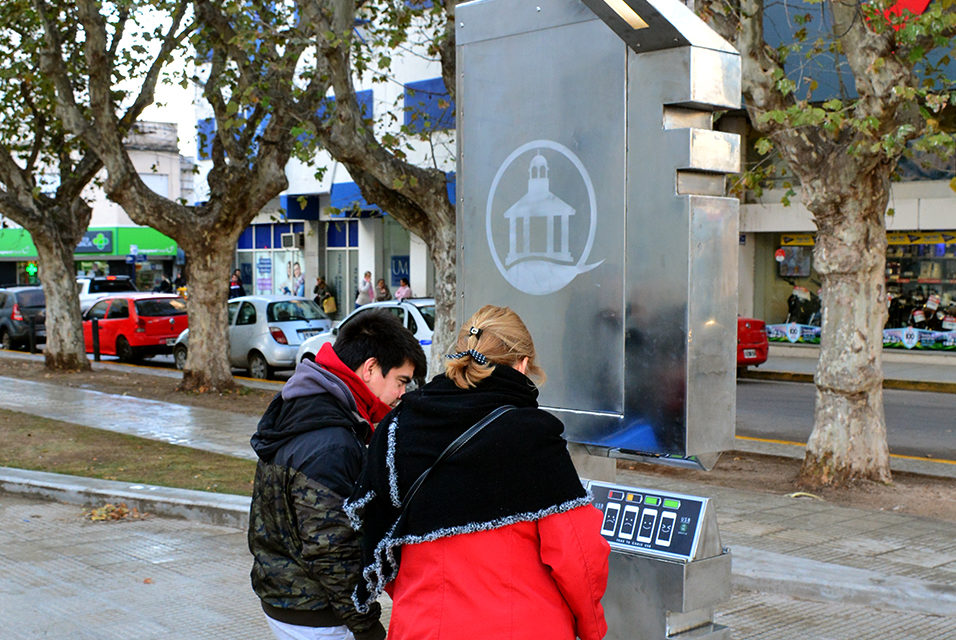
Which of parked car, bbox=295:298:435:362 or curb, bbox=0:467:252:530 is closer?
curb, bbox=0:467:252:530

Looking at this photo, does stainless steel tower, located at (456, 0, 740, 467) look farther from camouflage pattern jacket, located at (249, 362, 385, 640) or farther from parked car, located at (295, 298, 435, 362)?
parked car, located at (295, 298, 435, 362)

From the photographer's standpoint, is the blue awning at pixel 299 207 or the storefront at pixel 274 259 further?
the storefront at pixel 274 259

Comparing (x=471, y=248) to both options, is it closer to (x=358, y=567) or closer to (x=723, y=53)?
(x=723, y=53)

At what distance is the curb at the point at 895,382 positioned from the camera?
18.2 m

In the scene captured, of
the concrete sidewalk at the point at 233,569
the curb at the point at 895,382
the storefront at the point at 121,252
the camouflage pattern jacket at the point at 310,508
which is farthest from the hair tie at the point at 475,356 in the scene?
the storefront at the point at 121,252

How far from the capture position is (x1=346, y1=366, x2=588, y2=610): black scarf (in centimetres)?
274

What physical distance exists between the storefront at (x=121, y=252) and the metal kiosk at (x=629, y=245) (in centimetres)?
4491

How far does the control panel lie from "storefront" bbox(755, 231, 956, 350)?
1802cm

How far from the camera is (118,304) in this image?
952 inches

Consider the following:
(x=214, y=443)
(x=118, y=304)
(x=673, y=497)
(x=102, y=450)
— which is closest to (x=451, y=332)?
(x=214, y=443)

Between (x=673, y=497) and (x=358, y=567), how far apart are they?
1.01 meters

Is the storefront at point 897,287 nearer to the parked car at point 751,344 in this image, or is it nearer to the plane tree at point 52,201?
the parked car at point 751,344

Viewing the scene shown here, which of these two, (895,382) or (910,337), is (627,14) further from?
(910,337)

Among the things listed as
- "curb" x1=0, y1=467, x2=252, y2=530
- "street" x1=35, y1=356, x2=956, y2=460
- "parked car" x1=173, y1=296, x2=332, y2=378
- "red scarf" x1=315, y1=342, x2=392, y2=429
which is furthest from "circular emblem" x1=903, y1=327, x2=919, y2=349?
"red scarf" x1=315, y1=342, x2=392, y2=429
